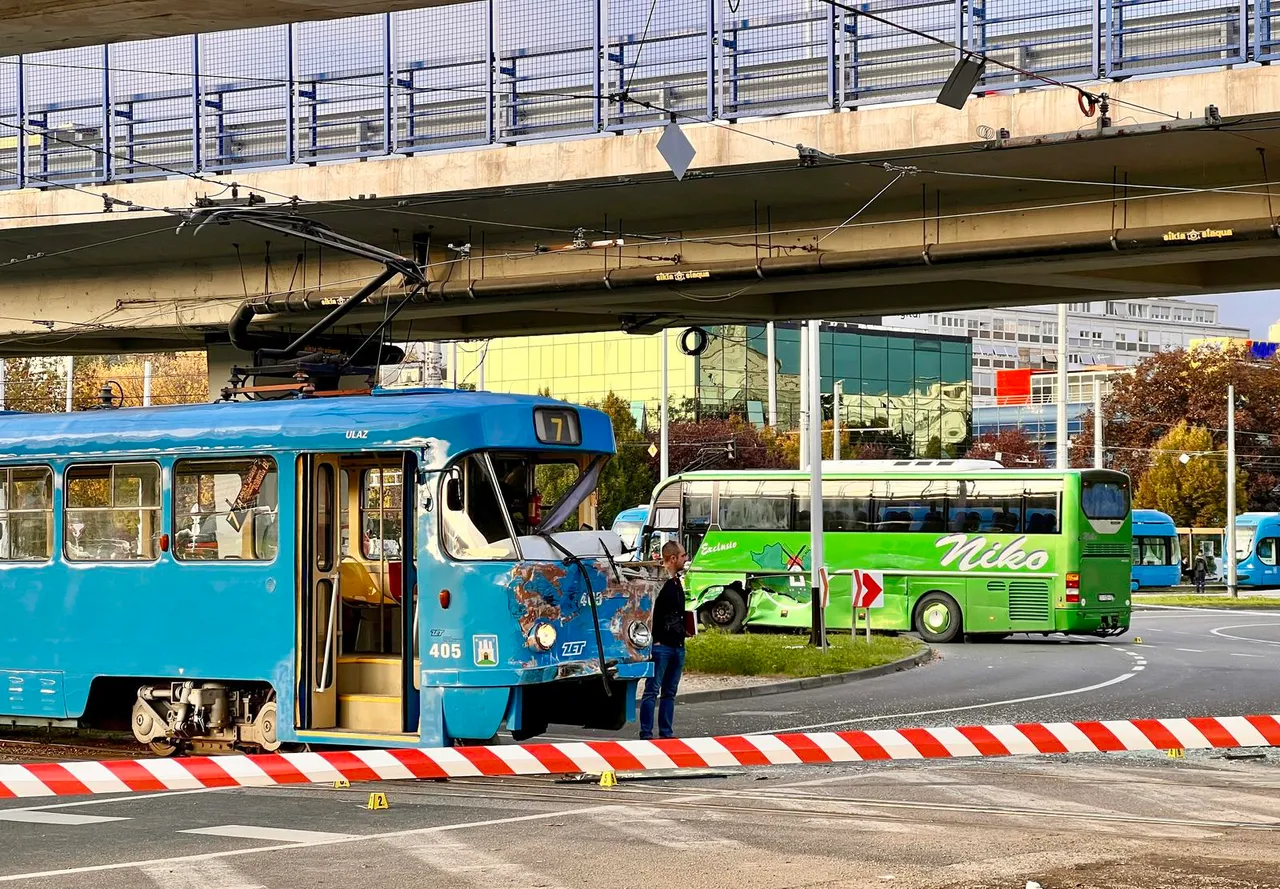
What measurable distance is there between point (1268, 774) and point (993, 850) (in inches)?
205

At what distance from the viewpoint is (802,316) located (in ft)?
83.0

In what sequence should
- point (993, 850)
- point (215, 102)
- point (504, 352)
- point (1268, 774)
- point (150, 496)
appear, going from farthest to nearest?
1. point (504, 352)
2. point (215, 102)
3. point (150, 496)
4. point (1268, 774)
5. point (993, 850)

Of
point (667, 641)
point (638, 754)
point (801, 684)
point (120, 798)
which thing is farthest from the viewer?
point (801, 684)

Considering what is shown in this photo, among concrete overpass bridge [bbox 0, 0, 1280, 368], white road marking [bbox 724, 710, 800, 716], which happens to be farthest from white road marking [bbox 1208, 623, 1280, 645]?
white road marking [bbox 724, 710, 800, 716]

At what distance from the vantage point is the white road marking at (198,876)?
8.70m

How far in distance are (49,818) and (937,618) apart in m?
25.8

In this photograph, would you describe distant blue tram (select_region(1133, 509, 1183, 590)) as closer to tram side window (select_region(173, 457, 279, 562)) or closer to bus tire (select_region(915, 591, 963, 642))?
bus tire (select_region(915, 591, 963, 642))

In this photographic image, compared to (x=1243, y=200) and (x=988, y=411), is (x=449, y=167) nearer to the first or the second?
(x=1243, y=200)

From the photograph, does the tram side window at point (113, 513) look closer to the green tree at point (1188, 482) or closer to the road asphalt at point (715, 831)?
the road asphalt at point (715, 831)

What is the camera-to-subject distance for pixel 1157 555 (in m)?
64.1

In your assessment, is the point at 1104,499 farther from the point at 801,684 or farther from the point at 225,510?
the point at 225,510

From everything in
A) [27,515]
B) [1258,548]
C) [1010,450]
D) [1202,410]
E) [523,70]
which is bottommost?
[1258,548]

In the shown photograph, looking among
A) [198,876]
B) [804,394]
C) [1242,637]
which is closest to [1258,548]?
[804,394]

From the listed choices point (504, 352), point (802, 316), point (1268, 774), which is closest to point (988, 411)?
point (504, 352)
